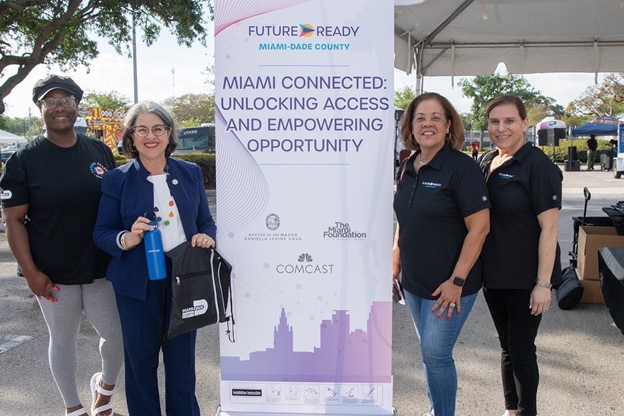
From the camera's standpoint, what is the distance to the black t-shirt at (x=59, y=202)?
97.3 inches

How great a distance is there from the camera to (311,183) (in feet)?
8.01

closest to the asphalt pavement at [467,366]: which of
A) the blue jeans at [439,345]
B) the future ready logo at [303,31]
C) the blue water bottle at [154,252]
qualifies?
the blue jeans at [439,345]

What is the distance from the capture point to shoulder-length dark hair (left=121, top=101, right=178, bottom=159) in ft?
7.75

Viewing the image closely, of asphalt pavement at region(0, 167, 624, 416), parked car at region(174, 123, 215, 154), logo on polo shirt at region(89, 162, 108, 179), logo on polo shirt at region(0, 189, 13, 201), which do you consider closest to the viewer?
logo on polo shirt at region(0, 189, 13, 201)

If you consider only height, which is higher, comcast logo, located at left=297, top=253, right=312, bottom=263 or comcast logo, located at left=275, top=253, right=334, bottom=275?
comcast logo, located at left=297, top=253, right=312, bottom=263

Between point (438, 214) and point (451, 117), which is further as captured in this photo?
point (451, 117)

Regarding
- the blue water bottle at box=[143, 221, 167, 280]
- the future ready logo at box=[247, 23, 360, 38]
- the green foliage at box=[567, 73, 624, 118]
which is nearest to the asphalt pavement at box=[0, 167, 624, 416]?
the blue water bottle at box=[143, 221, 167, 280]

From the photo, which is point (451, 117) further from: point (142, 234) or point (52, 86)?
point (52, 86)

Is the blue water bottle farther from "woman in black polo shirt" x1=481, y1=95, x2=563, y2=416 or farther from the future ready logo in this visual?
"woman in black polo shirt" x1=481, y1=95, x2=563, y2=416

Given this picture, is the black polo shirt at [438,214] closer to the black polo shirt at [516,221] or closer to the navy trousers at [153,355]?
the black polo shirt at [516,221]

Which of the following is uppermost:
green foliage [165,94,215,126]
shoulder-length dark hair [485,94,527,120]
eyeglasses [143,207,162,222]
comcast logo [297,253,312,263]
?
green foliage [165,94,215,126]

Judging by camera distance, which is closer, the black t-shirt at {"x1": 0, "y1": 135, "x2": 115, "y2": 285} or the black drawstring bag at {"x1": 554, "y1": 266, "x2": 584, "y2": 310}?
the black t-shirt at {"x1": 0, "y1": 135, "x2": 115, "y2": 285}

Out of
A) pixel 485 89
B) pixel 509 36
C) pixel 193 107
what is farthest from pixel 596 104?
pixel 509 36

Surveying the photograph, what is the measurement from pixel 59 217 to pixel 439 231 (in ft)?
6.03
